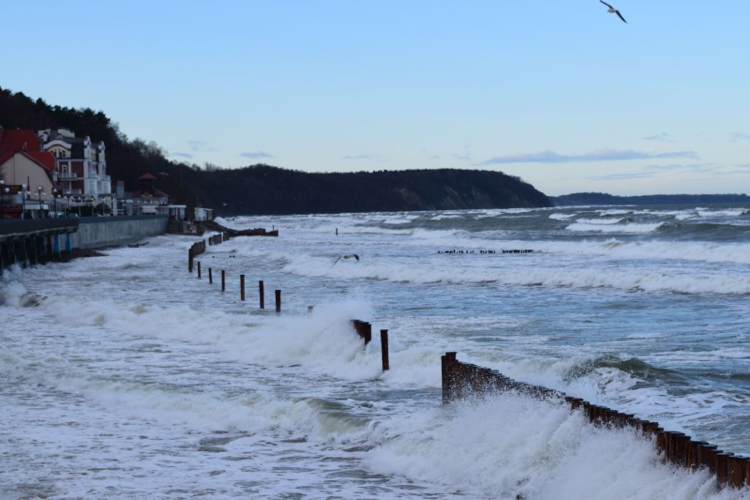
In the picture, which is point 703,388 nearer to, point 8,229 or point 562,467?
point 562,467

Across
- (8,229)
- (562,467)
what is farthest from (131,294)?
(562,467)

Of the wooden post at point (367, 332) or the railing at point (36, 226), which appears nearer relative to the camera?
the wooden post at point (367, 332)

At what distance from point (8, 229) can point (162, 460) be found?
1309 inches

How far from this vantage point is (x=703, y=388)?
13555 mm

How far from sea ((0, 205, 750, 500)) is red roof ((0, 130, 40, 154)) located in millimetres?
66038

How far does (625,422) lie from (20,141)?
94688mm

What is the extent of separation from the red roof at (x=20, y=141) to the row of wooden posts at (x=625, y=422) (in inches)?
3469

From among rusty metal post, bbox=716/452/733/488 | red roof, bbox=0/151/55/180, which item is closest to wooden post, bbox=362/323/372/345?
rusty metal post, bbox=716/452/733/488

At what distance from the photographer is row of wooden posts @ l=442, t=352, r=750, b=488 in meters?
7.29

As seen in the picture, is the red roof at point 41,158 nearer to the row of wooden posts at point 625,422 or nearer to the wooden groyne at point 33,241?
the wooden groyne at point 33,241

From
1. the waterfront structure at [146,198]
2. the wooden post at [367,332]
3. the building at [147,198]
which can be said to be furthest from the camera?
the building at [147,198]

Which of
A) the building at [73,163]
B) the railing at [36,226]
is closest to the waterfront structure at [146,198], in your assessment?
the building at [73,163]

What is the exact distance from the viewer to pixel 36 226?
4641cm

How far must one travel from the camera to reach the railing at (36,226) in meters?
40.3
